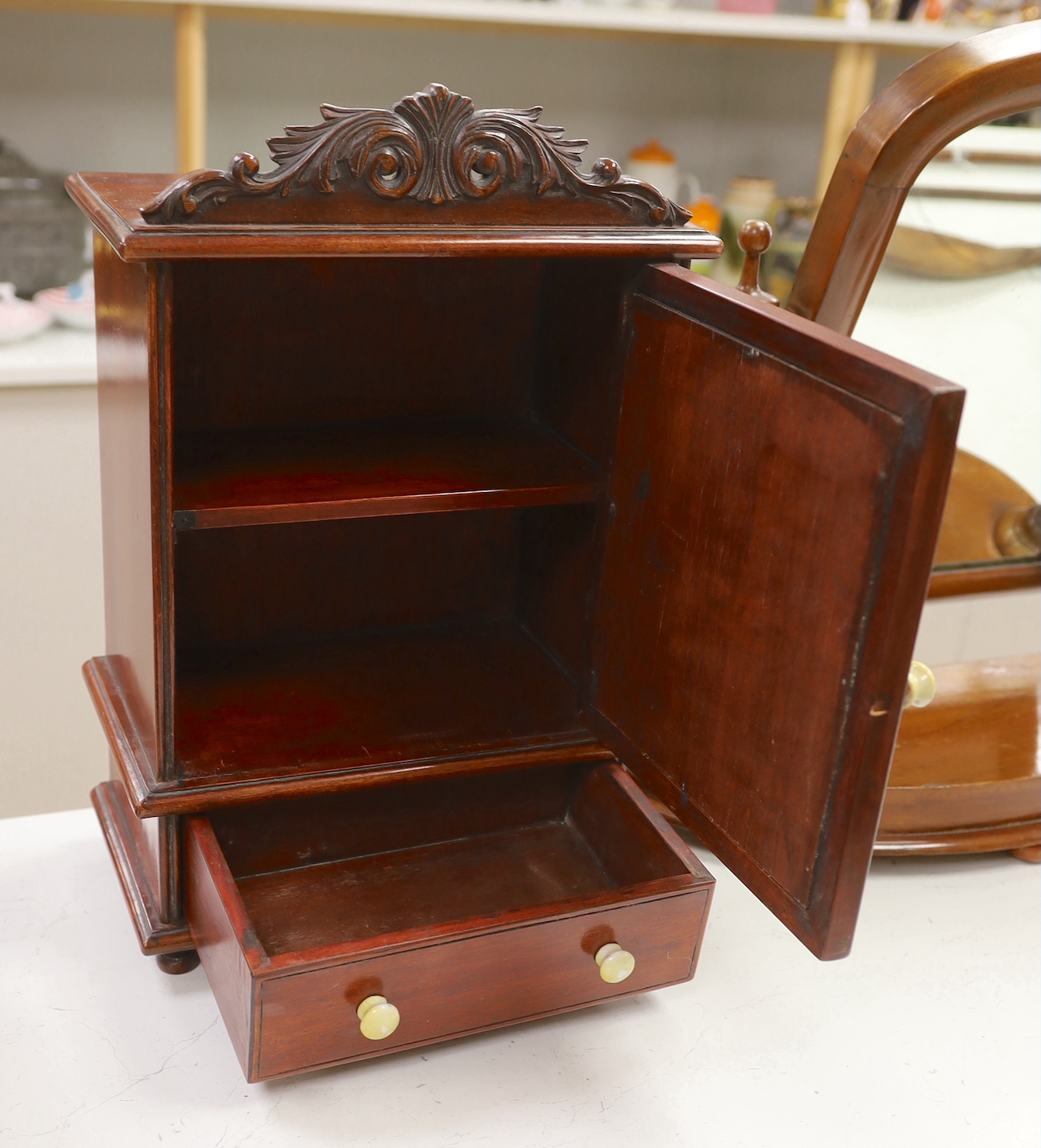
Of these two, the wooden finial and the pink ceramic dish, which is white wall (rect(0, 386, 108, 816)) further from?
the wooden finial

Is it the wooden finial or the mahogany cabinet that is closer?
the mahogany cabinet

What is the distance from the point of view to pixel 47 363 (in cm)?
206

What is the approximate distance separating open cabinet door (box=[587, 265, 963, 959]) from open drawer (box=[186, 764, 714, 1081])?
0.10m

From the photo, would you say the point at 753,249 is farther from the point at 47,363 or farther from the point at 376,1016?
the point at 47,363

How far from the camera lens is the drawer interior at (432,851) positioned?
1.05 meters

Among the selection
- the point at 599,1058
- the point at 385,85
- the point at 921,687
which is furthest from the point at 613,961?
the point at 385,85

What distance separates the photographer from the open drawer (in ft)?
2.80

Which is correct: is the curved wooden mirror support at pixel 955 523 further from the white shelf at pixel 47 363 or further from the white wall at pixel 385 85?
the white wall at pixel 385 85

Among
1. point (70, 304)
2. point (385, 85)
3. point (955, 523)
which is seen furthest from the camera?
point (385, 85)

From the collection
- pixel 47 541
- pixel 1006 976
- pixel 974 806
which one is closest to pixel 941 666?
pixel 974 806

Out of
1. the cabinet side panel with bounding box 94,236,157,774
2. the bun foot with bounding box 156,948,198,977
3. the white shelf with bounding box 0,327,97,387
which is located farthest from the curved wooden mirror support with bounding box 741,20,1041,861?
the white shelf with bounding box 0,327,97,387

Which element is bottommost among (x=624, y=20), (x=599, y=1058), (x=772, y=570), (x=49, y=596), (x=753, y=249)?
(x=49, y=596)

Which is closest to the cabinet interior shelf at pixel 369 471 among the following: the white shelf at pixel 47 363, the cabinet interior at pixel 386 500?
the cabinet interior at pixel 386 500

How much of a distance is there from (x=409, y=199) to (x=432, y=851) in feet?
1.93
